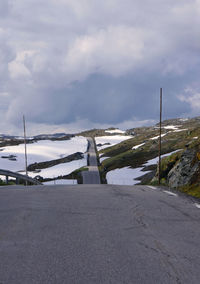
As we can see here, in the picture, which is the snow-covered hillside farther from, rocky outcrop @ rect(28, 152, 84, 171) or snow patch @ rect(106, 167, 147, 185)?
snow patch @ rect(106, 167, 147, 185)

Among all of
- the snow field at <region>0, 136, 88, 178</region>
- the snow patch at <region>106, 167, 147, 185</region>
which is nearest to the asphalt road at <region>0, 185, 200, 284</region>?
the snow patch at <region>106, 167, 147, 185</region>

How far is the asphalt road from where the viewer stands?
4.31m

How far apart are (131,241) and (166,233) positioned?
1035mm

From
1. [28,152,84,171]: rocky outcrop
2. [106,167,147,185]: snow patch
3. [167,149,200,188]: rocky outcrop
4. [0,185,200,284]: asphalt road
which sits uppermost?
[0,185,200,284]: asphalt road

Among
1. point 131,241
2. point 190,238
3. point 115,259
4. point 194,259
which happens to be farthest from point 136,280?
point 190,238

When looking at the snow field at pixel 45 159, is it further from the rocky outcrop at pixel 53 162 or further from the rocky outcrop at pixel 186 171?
the rocky outcrop at pixel 186 171

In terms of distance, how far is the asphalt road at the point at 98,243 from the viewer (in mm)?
4309

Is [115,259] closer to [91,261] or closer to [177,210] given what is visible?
[91,261]

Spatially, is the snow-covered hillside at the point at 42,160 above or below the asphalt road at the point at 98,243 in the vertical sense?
below

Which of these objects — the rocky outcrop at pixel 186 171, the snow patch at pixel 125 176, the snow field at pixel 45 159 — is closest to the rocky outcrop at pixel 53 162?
the snow field at pixel 45 159

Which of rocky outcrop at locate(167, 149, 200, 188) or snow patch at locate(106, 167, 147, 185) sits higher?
rocky outcrop at locate(167, 149, 200, 188)

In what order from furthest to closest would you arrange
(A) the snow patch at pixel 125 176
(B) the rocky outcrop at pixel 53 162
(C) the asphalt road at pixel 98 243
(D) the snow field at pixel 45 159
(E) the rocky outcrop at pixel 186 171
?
(B) the rocky outcrop at pixel 53 162 → (D) the snow field at pixel 45 159 → (A) the snow patch at pixel 125 176 → (E) the rocky outcrop at pixel 186 171 → (C) the asphalt road at pixel 98 243

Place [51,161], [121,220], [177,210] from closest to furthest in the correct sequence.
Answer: [121,220]
[177,210]
[51,161]

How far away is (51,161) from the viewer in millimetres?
119062
